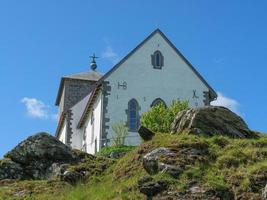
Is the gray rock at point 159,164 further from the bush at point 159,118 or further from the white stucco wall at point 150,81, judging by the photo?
the white stucco wall at point 150,81

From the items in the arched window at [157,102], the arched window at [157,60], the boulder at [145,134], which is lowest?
the boulder at [145,134]

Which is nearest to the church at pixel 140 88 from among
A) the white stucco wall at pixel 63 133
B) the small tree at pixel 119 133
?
the small tree at pixel 119 133

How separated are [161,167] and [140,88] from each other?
28324mm

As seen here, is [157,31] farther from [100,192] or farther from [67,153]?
[100,192]

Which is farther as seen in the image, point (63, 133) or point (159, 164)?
point (63, 133)

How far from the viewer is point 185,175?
9758mm

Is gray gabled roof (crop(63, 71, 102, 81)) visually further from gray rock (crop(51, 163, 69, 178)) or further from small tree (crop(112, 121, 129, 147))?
gray rock (crop(51, 163, 69, 178))

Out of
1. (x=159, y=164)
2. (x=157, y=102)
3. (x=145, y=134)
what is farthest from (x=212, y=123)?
(x=157, y=102)

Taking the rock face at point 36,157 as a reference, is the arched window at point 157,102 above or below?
above

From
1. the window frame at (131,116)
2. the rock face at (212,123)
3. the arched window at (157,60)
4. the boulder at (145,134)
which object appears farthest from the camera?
the arched window at (157,60)

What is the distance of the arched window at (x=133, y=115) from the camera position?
37.4 m

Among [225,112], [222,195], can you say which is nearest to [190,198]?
[222,195]

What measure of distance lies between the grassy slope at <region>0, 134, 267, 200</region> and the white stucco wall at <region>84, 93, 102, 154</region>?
24.7 meters

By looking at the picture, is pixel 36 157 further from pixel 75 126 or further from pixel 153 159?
pixel 75 126
